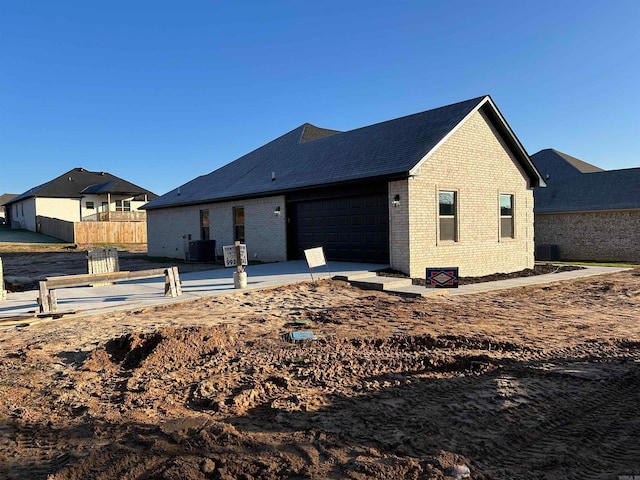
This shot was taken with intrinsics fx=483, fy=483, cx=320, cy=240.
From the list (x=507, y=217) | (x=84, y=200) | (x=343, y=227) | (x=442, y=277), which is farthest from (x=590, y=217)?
(x=84, y=200)

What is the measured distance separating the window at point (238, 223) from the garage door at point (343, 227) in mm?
3376

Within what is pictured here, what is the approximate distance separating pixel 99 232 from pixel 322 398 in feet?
130

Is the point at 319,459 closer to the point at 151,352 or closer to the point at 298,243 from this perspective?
the point at 151,352

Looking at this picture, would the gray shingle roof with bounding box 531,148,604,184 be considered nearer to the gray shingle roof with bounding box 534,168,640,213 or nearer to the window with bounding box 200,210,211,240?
the gray shingle roof with bounding box 534,168,640,213

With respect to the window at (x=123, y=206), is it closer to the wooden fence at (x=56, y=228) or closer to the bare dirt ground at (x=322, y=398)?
the wooden fence at (x=56, y=228)

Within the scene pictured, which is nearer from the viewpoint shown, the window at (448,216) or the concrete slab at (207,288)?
the concrete slab at (207,288)

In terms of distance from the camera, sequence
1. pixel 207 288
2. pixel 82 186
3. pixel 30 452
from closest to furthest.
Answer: pixel 30 452 < pixel 207 288 < pixel 82 186

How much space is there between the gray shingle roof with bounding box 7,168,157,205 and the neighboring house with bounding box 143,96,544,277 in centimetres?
2810

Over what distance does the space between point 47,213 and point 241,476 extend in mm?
51778

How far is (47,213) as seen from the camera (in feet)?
157

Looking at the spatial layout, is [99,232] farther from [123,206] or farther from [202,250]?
[202,250]

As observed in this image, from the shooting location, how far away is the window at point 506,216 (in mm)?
18298

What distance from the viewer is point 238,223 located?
22375 millimetres

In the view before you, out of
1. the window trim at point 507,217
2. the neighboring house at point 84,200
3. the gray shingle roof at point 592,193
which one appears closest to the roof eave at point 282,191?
the window trim at point 507,217
